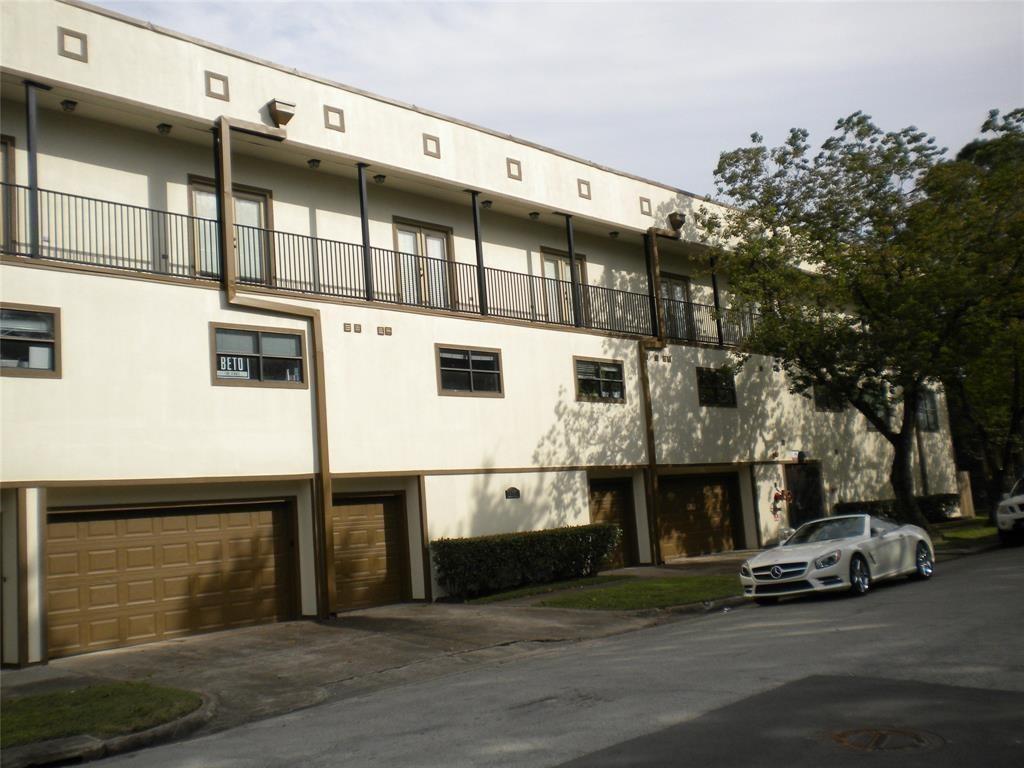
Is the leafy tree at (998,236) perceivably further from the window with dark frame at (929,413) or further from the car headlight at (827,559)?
the car headlight at (827,559)

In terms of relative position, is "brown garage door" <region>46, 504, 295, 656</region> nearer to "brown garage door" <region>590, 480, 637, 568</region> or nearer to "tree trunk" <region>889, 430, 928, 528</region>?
"brown garage door" <region>590, 480, 637, 568</region>

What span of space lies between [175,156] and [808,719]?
1487cm

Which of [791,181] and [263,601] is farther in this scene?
[791,181]

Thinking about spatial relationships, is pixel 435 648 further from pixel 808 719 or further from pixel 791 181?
pixel 791 181

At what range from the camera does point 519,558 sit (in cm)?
1942

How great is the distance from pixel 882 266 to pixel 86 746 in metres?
20.1

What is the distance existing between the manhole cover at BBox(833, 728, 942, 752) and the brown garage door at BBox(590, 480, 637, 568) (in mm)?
16750

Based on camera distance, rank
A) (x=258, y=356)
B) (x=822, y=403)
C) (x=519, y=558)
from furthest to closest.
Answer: (x=822, y=403), (x=519, y=558), (x=258, y=356)

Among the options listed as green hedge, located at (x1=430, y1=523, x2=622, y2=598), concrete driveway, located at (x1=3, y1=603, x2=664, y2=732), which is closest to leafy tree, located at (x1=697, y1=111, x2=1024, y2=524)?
green hedge, located at (x1=430, y1=523, x2=622, y2=598)

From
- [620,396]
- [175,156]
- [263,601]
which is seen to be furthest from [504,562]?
[175,156]

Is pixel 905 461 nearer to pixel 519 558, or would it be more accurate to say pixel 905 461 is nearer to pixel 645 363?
pixel 645 363

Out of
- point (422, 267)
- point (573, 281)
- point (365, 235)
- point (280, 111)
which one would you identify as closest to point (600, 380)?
point (573, 281)

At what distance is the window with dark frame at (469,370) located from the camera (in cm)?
1966

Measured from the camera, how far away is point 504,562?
1917 centimetres
